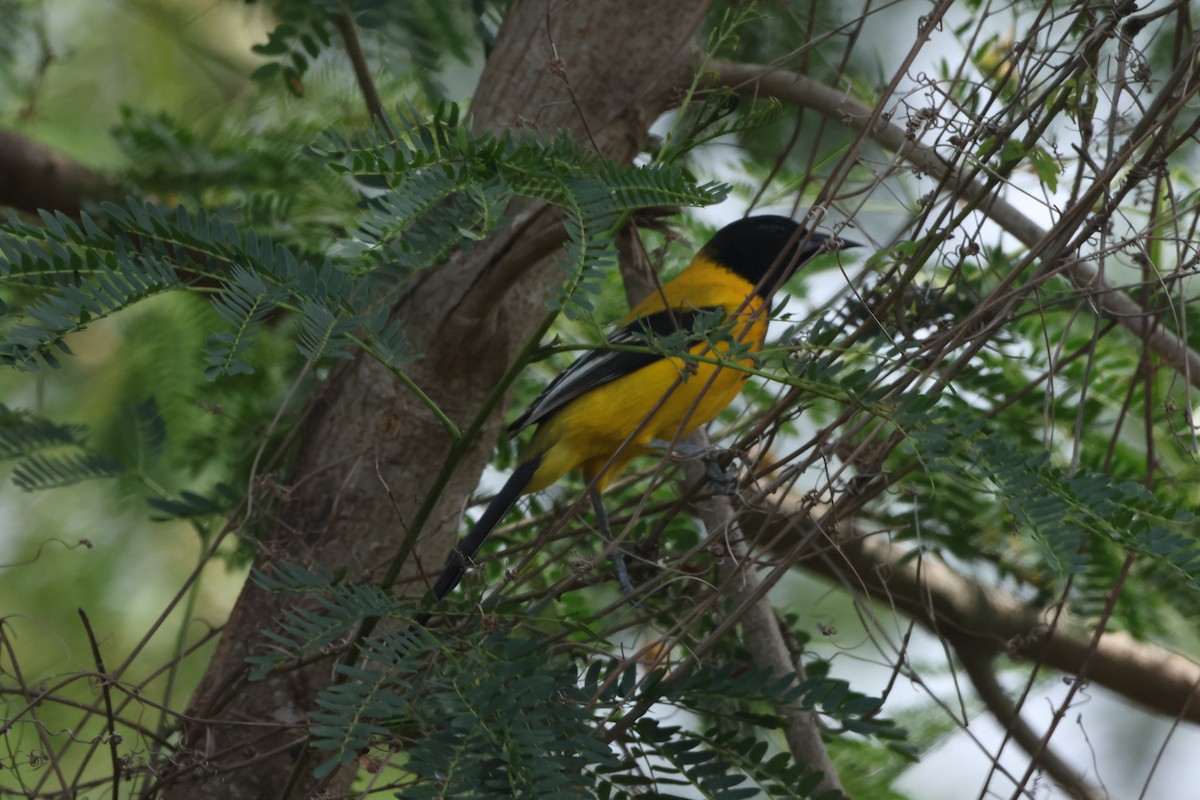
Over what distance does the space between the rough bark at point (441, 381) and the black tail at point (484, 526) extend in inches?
3.9

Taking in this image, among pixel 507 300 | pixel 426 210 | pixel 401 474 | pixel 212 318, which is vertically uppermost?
pixel 212 318

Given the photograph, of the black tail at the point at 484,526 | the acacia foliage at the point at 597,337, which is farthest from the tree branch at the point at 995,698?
the black tail at the point at 484,526

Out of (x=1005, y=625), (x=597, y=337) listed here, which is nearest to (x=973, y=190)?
(x=597, y=337)

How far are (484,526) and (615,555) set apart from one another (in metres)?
0.36

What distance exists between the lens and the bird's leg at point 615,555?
2.97 metres

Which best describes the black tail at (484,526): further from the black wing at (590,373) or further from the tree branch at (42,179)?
the tree branch at (42,179)

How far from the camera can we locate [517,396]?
13.9 ft

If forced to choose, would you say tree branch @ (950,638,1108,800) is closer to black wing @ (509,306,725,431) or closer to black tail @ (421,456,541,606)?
black wing @ (509,306,725,431)

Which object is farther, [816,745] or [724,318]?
[816,745]

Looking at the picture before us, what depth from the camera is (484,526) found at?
3.25 m

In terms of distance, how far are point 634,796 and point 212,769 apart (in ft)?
2.98

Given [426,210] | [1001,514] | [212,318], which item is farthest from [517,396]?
[426,210]

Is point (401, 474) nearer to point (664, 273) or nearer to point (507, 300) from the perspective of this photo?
point (507, 300)

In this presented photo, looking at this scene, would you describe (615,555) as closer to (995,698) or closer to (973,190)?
(973,190)
